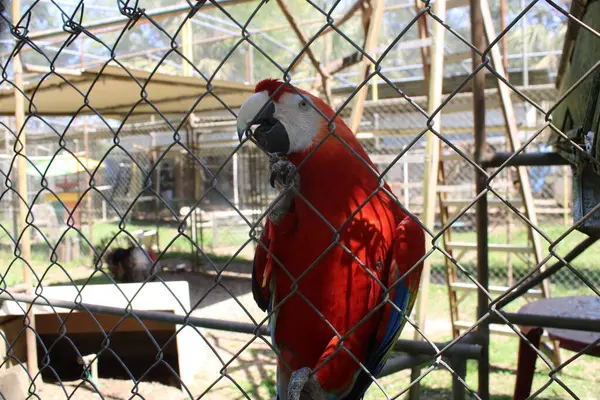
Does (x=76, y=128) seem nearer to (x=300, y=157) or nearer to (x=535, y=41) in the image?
(x=300, y=157)

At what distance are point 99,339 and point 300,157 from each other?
3259 mm

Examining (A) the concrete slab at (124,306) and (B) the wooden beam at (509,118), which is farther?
(A) the concrete slab at (124,306)

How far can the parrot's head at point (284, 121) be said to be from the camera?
4.23 feet

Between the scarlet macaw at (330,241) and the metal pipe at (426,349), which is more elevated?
the scarlet macaw at (330,241)

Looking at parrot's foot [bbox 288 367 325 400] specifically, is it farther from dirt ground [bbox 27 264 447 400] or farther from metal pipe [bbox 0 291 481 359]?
dirt ground [bbox 27 264 447 400]

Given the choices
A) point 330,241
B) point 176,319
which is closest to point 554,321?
point 330,241

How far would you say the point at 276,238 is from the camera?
54.7 inches

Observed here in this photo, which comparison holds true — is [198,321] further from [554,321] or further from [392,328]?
[554,321]

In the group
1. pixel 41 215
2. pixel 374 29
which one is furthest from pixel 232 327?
pixel 41 215

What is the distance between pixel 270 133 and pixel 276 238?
0.33m

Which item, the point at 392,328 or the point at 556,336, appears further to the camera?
the point at 556,336

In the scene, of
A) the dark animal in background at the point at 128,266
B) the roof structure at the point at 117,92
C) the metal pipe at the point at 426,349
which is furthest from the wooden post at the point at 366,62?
the dark animal in background at the point at 128,266

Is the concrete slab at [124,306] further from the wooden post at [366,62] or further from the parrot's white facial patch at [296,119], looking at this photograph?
the parrot's white facial patch at [296,119]

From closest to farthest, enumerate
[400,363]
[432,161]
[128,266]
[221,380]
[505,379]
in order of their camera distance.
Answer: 1. [400,363]
2. [432,161]
3. [505,379]
4. [221,380]
5. [128,266]
